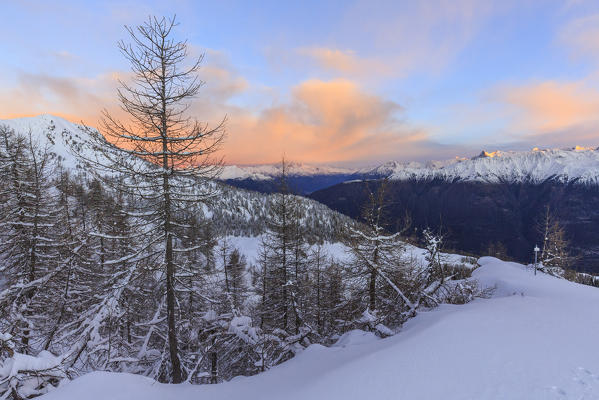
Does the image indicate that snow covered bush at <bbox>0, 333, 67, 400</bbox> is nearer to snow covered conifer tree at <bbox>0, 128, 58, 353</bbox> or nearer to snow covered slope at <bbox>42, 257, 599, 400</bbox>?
snow covered slope at <bbox>42, 257, 599, 400</bbox>

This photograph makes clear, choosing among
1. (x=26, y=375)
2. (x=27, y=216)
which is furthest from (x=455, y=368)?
(x=27, y=216)

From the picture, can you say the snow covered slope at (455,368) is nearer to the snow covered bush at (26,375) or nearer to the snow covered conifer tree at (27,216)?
the snow covered bush at (26,375)

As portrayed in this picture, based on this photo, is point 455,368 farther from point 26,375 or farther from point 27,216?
point 27,216

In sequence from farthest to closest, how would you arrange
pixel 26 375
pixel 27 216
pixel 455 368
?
pixel 27 216 → pixel 26 375 → pixel 455 368

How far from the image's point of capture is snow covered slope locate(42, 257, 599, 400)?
11.5ft

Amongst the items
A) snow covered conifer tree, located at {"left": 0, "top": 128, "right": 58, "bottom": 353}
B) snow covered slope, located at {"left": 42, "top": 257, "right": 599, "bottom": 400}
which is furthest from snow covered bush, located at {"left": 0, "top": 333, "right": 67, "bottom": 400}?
snow covered conifer tree, located at {"left": 0, "top": 128, "right": 58, "bottom": 353}

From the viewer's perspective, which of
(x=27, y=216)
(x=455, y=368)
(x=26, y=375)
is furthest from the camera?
(x=27, y=216)

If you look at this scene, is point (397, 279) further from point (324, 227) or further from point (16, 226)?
point (324, 227)

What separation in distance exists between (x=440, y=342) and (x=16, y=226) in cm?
1894

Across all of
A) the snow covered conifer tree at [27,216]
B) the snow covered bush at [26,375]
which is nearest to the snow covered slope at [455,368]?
the snow covered bush at [26,375]

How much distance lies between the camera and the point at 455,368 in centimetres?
398

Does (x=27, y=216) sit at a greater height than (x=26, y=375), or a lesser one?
greater

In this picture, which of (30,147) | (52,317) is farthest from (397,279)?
(30,147)

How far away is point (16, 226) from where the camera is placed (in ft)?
41.0
